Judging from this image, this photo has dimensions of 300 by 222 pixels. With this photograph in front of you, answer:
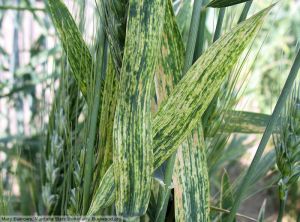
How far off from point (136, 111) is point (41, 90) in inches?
15.1

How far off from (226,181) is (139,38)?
327 mm

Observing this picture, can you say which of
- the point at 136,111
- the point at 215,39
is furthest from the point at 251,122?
the point at 136,111

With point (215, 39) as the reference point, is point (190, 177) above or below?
below

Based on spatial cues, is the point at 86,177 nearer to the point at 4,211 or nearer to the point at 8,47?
the point at 4,211

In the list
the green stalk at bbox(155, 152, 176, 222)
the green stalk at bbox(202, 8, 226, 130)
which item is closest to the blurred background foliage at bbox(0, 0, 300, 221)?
the green stalk at bbox(202, 8, 226, 130)

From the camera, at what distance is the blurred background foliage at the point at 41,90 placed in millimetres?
596

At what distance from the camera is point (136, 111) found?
41 centimetres

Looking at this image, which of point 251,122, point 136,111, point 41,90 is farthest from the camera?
point 41,90

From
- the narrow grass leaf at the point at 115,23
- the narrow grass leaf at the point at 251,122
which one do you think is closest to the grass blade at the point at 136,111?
the narrow grass leaf at the point at 115,23

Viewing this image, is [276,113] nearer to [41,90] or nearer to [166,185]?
[166,185]

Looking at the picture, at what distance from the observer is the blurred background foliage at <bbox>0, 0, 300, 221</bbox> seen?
60 cm

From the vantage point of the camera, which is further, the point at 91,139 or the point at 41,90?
the point at 41,90

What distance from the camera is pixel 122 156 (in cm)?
42

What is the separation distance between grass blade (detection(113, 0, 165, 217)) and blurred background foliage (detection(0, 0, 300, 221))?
0.27 feet
